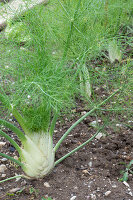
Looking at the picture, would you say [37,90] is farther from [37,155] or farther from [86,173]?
[86,173]

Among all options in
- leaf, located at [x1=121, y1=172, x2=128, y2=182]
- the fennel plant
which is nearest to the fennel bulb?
the fennel plant

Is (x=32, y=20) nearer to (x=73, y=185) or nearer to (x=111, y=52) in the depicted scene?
(x=73, y=185)

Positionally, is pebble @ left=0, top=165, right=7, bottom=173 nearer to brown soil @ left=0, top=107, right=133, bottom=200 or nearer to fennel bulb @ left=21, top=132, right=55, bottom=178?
brown soil @ left=0, top=107, right=133, bottom=200

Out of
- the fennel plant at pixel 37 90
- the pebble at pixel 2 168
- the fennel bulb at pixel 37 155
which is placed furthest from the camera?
the pebble at pixel 2 168

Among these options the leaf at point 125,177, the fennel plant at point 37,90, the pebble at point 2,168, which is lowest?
the leaf at point 125,177

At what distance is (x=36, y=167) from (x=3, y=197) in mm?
211

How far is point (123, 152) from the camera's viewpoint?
66.2 inches

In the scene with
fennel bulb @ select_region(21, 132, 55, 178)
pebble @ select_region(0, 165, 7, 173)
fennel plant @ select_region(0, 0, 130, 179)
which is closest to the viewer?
fennel plant @ select_region(0, 0, 130, 179)

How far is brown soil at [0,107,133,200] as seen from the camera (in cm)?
137

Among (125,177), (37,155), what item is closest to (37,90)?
(37,155)

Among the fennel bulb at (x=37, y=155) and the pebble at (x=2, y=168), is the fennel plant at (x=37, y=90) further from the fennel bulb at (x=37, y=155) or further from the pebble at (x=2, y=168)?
the pebble at (x=2, y=168)

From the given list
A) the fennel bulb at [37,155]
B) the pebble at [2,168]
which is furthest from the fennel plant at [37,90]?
the pebble at [2,168]

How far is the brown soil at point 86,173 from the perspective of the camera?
53.9 inches

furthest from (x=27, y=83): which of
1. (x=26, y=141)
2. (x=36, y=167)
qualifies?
(x=36, y=167)
